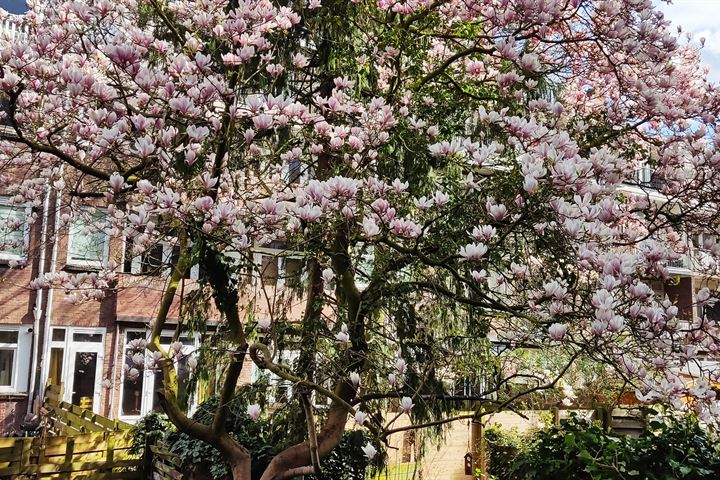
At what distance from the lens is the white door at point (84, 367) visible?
13.0 metres

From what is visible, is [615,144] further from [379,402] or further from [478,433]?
[478,433]

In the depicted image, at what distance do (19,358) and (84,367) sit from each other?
126 cm

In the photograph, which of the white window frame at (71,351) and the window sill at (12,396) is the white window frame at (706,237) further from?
the window sill at (12,396)

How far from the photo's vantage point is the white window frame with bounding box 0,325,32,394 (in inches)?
488

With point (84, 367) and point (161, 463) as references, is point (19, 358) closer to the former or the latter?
point (84, 367)

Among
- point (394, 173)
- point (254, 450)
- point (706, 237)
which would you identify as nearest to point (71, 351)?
point (254, 450)

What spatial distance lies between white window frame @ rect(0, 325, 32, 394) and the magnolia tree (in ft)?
25.9

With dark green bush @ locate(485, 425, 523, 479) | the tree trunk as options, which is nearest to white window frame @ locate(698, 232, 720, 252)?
the tree trunk

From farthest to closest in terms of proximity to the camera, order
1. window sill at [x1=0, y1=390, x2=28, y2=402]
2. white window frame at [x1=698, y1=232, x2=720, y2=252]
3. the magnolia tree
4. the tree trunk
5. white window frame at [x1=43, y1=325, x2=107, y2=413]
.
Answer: white window frame at [x1=43, y1=325, x2=107, y2=413] → window sill at [x1=0, y1=390, x2=28, y2=402] → the tree trunk → white window frame at [x1=698, y1=232, x2=720, y2=252] → the magnolia tree

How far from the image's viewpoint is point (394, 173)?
5332 mm

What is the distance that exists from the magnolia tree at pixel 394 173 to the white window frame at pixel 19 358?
310 inches

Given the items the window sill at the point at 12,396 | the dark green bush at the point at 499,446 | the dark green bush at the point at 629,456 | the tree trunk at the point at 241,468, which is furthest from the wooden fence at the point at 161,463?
the window sill at the point at 12,396

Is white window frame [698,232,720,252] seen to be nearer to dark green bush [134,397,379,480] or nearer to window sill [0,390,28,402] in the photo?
dark green bush [134,397,379,480]

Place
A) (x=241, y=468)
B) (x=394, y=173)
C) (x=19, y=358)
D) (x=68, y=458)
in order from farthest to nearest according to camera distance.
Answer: (x=19, y=358) < (x=68, y=458) < (x=394, y=173) < (x=241, y=468)
